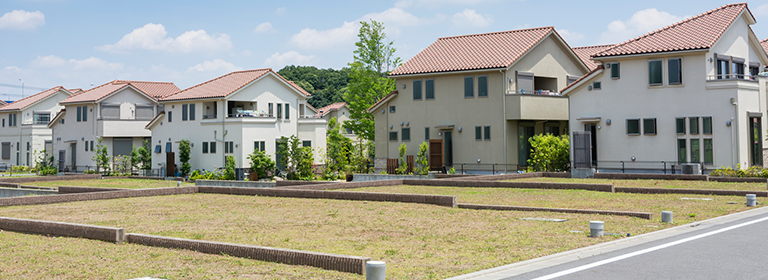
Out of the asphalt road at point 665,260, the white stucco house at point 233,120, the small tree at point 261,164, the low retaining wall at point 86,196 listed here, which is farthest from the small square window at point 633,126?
the small tree at point 261,164

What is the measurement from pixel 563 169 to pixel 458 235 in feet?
71.9

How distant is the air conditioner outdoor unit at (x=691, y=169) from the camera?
1121 inches

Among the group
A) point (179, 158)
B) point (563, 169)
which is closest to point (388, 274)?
point (563, 169)

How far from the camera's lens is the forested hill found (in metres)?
94.5

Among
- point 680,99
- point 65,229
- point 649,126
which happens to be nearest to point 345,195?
point 65,229

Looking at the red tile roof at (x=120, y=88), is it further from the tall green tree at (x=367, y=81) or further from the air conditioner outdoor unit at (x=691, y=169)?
the air conditioner outdoor unit at (x=691, y=169)

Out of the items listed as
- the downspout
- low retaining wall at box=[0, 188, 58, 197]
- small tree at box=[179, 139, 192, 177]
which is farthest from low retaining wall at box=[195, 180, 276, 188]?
the downspout

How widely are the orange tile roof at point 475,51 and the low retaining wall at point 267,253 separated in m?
26.3

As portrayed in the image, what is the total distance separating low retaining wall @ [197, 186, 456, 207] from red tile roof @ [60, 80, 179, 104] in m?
30.2

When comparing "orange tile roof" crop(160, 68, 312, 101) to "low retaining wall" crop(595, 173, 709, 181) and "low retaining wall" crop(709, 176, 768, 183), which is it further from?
"low retaining wall" crop(709, 176, 768, 183)

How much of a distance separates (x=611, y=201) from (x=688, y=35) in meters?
16.3

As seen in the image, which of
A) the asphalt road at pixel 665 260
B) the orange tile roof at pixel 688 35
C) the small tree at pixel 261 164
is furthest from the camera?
the small tree at pixel 261 164

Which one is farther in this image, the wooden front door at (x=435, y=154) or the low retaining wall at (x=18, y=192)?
the wooden front door at (x=435, y=154)

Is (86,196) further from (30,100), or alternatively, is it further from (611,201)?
(30,100)
